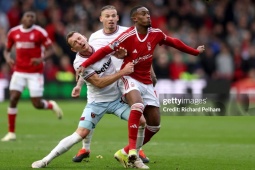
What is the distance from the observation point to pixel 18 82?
17.0 metres

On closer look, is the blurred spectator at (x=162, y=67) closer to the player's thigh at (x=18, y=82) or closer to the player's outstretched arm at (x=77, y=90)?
the player's thigh at (x=18, y=82)

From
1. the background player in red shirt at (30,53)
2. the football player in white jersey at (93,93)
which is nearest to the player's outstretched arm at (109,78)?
the football player in white jersey at (93,93)

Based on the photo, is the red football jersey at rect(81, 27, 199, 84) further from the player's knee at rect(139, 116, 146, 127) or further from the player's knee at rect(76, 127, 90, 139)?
the player's knee at rect(76, 127, 90, 139)

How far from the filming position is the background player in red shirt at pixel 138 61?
11.3m

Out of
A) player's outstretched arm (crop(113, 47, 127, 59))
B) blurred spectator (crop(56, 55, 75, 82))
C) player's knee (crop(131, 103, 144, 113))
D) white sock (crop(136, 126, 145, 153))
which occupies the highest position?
player's outstretched arm (crop(113, 47, 127, 59))

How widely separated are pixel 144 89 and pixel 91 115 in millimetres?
839

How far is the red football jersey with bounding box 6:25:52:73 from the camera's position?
17250mm

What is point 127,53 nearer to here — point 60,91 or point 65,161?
point 65,161

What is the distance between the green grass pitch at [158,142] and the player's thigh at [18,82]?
994 millimetres

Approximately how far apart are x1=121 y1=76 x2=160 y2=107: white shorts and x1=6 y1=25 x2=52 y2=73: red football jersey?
5795mm

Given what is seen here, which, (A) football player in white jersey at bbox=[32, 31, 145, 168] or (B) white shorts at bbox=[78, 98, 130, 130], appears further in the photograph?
(B) white shorts at bbox=[78, 98, 130, 130]

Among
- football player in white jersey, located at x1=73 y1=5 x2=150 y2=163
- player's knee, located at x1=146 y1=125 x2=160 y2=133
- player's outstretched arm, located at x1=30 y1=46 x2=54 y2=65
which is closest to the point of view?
player's knee, located at x1=146 y1=125 x2=160 y2=133

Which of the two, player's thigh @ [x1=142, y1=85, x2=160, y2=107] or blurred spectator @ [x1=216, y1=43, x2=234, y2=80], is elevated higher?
player's thigh @ [x1=142, y1=85, x2=160, y2=107]

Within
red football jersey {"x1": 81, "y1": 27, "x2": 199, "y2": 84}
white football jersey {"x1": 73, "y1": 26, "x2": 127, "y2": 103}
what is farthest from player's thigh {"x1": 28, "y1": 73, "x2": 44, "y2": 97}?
red football jersey {"x1": 81, "y1": 27, "x2": 199, "y2": 84}
